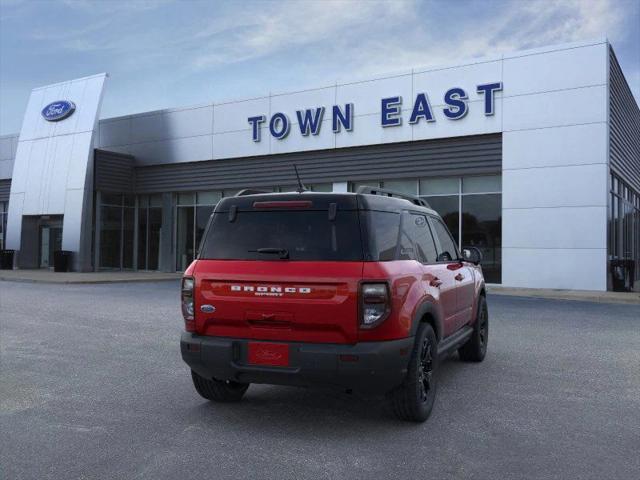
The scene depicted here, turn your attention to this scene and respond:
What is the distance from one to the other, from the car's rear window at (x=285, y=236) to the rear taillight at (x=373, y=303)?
26 centimetres

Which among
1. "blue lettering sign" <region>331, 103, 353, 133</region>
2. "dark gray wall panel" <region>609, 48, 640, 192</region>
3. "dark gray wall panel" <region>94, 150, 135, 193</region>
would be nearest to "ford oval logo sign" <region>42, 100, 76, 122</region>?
"dark gray wall panel" <region>94, 150, 135, 193</region>

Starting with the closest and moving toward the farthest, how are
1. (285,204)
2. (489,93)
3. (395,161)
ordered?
(285,204) → (489,93) → (395,161)

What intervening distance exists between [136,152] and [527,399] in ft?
80.3

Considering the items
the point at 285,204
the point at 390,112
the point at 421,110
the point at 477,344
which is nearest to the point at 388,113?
the point at 390,112

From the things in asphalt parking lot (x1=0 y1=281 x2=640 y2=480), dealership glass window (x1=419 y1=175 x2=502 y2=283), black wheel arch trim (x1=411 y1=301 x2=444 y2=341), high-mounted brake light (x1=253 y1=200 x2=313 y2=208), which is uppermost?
dealership glass window (x1=419 y1=175 x2=502 y2=283)

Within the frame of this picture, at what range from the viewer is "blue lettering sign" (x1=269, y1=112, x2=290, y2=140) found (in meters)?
22.7

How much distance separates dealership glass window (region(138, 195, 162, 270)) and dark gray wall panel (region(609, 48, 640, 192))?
1845 centimetres

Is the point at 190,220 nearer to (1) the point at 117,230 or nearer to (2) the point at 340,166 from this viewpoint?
(1) the point at 117,230

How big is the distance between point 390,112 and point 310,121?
3.20 m

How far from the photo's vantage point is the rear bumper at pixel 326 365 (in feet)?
14.3

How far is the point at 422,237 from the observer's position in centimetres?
572

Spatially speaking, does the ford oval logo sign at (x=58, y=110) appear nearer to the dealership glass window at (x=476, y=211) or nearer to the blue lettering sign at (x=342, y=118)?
the blue lettering sign at (x=342, y=118)

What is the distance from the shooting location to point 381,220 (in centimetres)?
488

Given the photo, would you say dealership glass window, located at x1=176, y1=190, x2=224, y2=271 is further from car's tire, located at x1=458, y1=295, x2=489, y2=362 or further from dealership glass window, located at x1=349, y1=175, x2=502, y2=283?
car's tire, located at x1=458, y1=295, x2=489, y2=362
